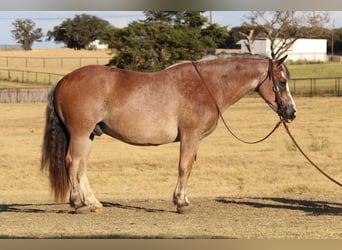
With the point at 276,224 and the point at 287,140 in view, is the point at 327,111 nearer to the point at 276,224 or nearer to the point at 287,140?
the point at 287,140

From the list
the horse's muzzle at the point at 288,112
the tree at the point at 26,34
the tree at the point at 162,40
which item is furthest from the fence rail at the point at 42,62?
the horse's muzzle at the point at 288,112

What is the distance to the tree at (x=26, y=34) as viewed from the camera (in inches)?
1802

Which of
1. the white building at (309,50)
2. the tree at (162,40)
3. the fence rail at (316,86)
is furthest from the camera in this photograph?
the white building at (309,50)

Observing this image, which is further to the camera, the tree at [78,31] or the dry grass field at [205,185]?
the tree at [78,31]

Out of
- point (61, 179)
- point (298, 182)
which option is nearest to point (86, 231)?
point (61, 179)

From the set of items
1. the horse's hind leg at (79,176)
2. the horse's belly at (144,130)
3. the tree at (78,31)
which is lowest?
the horse's hind leg at (79,176)

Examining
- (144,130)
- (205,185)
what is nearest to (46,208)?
(144,130)

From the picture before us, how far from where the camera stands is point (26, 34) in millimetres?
50188

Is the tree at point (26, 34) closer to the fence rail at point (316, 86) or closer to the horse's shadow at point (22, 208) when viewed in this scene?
the fence rail at point (316, 86)

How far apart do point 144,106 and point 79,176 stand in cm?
129

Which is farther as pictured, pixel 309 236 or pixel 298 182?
pixel 298 182

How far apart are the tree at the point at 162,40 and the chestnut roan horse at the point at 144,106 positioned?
20027 millimetres

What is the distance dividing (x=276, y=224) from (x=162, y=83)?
2329 mm

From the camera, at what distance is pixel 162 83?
880 centimetres
